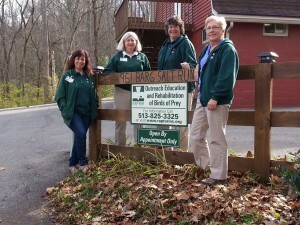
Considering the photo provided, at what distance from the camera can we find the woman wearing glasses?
416cm

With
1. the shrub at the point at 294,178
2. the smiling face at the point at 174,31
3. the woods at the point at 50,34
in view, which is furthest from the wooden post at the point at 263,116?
the woods at the point at 50,34

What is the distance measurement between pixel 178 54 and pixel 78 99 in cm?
163

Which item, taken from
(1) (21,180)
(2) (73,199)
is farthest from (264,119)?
(1) (21,180)

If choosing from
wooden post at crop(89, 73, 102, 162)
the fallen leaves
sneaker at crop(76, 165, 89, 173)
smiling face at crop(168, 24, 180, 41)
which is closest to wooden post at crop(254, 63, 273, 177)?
the fallen leaves

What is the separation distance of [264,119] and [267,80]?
1.51ft

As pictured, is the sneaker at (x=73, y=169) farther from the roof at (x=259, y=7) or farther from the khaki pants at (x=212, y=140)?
the roof at (x=259, y=7)

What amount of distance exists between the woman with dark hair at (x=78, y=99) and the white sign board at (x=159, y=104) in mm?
721

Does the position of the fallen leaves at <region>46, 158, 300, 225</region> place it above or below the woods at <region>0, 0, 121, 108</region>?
below

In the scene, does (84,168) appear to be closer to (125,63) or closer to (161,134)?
(161,134)

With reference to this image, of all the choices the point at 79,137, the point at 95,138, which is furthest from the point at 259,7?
the point at 79,137

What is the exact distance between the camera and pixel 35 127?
472 inches

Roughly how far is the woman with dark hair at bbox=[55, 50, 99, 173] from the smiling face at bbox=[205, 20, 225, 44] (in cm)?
223

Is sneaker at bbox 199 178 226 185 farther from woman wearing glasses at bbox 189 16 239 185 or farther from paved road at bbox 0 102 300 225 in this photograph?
paved road at bbox 0 102 300 225

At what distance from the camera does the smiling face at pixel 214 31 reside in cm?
429
